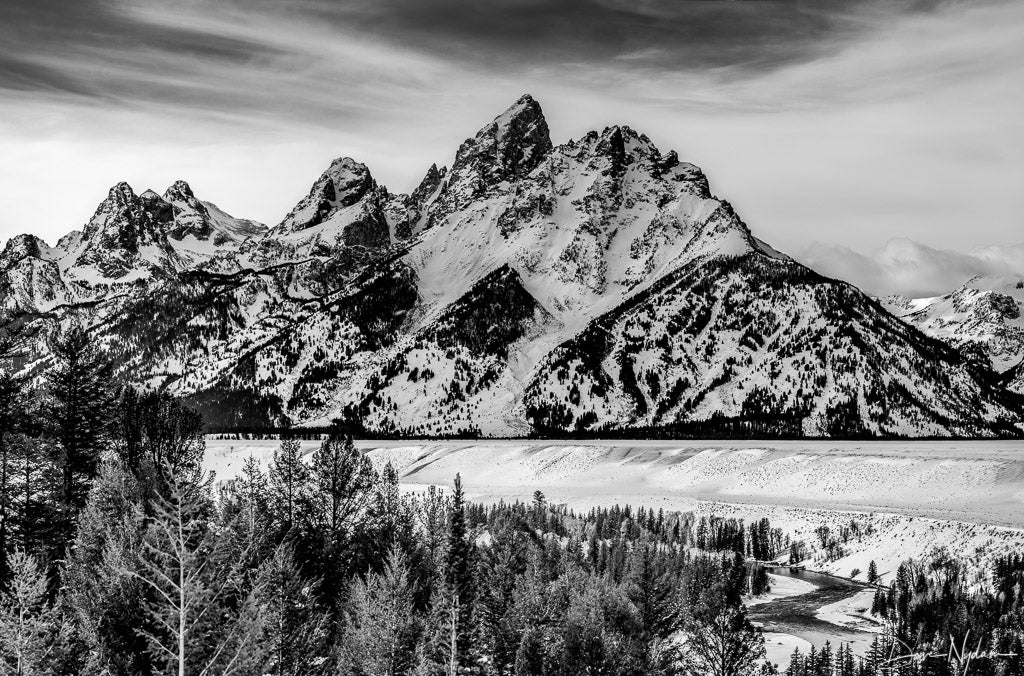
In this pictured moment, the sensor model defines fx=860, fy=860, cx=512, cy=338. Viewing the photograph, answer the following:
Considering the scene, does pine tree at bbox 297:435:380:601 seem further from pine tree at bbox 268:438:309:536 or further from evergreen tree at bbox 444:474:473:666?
evergreen tree at bbox 444:474:473:666

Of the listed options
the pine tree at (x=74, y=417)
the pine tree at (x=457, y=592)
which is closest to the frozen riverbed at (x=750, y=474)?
the pine tree at (x=457, y=592)

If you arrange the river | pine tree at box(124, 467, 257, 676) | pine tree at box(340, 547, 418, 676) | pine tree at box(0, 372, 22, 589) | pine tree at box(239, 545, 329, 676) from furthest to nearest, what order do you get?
the river, pine tree at box(0, 372, 22, 589), pine tree at box(340, 547, 418, 676), pine tree at box(239, 545, 329, 676), pine tree at box(124, 467, 257, 676)

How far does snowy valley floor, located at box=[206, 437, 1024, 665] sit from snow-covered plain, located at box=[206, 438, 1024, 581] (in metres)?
0.18

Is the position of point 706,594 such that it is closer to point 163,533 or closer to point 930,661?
point 930,661

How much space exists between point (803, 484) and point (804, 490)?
206 centimetres

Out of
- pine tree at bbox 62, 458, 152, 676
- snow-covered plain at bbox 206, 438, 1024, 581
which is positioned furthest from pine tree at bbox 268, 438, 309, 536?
snow-covered plain at bbox 206, 438, 1024, 581

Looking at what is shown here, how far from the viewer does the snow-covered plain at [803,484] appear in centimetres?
8331

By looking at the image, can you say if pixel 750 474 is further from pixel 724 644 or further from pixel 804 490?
pixel 724 644

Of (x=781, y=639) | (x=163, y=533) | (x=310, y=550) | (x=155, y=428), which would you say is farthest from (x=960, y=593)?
(x=163, y=533)

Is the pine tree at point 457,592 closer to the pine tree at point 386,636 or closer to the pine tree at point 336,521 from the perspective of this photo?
the pine tree at point 386,636

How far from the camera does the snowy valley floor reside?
72.1 meters

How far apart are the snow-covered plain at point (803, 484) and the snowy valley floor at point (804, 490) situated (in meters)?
0.18

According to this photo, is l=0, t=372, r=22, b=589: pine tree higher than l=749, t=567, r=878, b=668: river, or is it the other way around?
l=0, t=372, r=22, b=589: pine tree

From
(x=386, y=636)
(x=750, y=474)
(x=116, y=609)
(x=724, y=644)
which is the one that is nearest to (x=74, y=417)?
(x=386, y=636)
